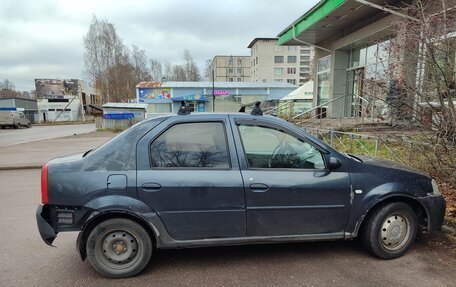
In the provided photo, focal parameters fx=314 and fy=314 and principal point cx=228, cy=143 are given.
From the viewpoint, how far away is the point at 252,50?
88.8 meters

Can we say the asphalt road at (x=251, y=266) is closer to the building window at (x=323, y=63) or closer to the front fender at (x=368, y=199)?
the front fender at (x=368, y=199)

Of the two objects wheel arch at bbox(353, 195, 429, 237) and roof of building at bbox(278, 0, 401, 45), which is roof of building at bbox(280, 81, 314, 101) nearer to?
roof of building at bbox(278, 0, 401, 45)

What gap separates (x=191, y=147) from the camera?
10.9 feet

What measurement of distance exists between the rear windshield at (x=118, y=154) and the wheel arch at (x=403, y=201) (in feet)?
8.22

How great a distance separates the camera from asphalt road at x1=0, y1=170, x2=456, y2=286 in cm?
312

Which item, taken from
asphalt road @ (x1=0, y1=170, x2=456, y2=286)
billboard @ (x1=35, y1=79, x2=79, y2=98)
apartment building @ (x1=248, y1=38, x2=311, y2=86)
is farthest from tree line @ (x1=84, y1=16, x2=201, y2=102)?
asphalt road @ (x1=0, y1=170, x2=456, y2=286)

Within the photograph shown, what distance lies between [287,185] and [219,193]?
72 centimetres

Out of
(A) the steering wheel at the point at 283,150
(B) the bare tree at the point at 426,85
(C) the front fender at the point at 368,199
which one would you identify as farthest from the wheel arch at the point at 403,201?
(B) the bare tree at the point at 426,85

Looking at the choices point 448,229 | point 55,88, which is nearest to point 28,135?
point 448,229

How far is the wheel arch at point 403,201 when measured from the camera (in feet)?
11.4

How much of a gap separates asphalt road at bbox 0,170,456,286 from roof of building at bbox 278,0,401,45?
28.7 feet

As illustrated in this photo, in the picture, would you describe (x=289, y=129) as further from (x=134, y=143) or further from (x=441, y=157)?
(x=441, y=157)

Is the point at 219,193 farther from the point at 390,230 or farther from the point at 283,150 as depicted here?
the point at 390,230

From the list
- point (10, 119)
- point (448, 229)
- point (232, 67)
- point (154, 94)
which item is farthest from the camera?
point (232, 67)
